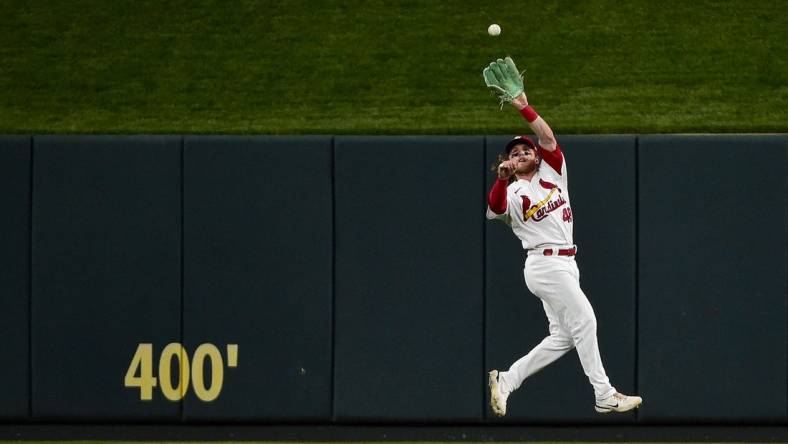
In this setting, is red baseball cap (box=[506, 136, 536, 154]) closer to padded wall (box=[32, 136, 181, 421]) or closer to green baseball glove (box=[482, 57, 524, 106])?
green baseball glove (box=[482, 57, 524, 106])

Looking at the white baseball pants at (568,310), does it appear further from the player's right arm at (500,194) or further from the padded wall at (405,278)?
the padded wall at (405,278)

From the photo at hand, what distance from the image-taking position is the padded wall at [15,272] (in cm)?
849

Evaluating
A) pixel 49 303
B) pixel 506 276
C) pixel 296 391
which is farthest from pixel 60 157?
pixel 506 276

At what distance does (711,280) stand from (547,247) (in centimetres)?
231

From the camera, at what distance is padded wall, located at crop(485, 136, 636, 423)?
8.35 meters

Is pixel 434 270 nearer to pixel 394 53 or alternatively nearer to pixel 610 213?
pixel 610 213

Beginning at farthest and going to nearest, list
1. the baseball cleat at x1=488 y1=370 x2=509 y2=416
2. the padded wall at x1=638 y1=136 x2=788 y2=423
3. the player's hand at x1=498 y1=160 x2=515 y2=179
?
the padded wall at x1=638 y1=136 x2=788 y2=423
the baseball cleat at x1=488 y1=370 x2=509 y2=416
the player's hand at x1=498 y1=160 x2=515 y2=179

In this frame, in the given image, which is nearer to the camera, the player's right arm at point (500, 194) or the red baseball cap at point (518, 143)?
the player's right arm at point (500, 194)

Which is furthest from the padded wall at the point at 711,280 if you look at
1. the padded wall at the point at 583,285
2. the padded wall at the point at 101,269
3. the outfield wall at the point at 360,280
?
the padded wall at the point at 101,269

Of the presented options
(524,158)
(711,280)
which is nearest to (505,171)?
(524,158)

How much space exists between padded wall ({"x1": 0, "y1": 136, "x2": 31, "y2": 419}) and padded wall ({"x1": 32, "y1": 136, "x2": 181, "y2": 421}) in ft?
0.23

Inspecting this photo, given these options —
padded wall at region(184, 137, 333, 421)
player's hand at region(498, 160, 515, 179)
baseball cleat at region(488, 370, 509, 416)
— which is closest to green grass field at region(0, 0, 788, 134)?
padded wall at region(184, 137, 333, 421)

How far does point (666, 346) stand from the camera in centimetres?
837

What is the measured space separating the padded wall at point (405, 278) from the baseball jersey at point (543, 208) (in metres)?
1.78
